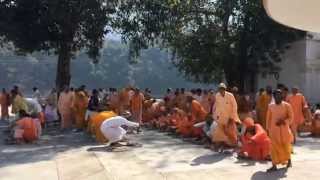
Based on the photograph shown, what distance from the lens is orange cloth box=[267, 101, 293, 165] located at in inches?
323

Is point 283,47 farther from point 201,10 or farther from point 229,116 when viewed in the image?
point 229,116

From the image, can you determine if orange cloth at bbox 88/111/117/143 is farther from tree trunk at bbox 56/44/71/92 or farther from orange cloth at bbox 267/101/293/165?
tree trunk at bbox 56/44/71/92

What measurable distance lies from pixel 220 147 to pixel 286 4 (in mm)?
9650

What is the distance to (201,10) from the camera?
878 inches

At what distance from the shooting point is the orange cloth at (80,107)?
16.4 m

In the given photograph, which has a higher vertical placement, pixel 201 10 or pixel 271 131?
pixel 201 10

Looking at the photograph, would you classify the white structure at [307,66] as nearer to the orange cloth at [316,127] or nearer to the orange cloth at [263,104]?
the orange cloth at [316,127]

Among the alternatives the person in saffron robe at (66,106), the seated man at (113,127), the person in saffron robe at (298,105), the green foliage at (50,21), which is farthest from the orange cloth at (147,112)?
the seated man at (113,127)

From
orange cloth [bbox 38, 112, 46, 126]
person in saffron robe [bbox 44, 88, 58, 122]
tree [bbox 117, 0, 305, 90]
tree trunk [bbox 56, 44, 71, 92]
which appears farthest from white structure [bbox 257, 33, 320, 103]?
orange cloth [bbox 38, 112, 46, 126]

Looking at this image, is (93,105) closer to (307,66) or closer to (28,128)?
(28,128)

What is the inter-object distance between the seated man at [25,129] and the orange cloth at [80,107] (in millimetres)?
3466

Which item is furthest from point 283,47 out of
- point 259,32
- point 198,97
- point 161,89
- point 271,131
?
point 161,89

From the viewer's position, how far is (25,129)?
1263cm

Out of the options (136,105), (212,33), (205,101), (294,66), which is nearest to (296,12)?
(205,101)
